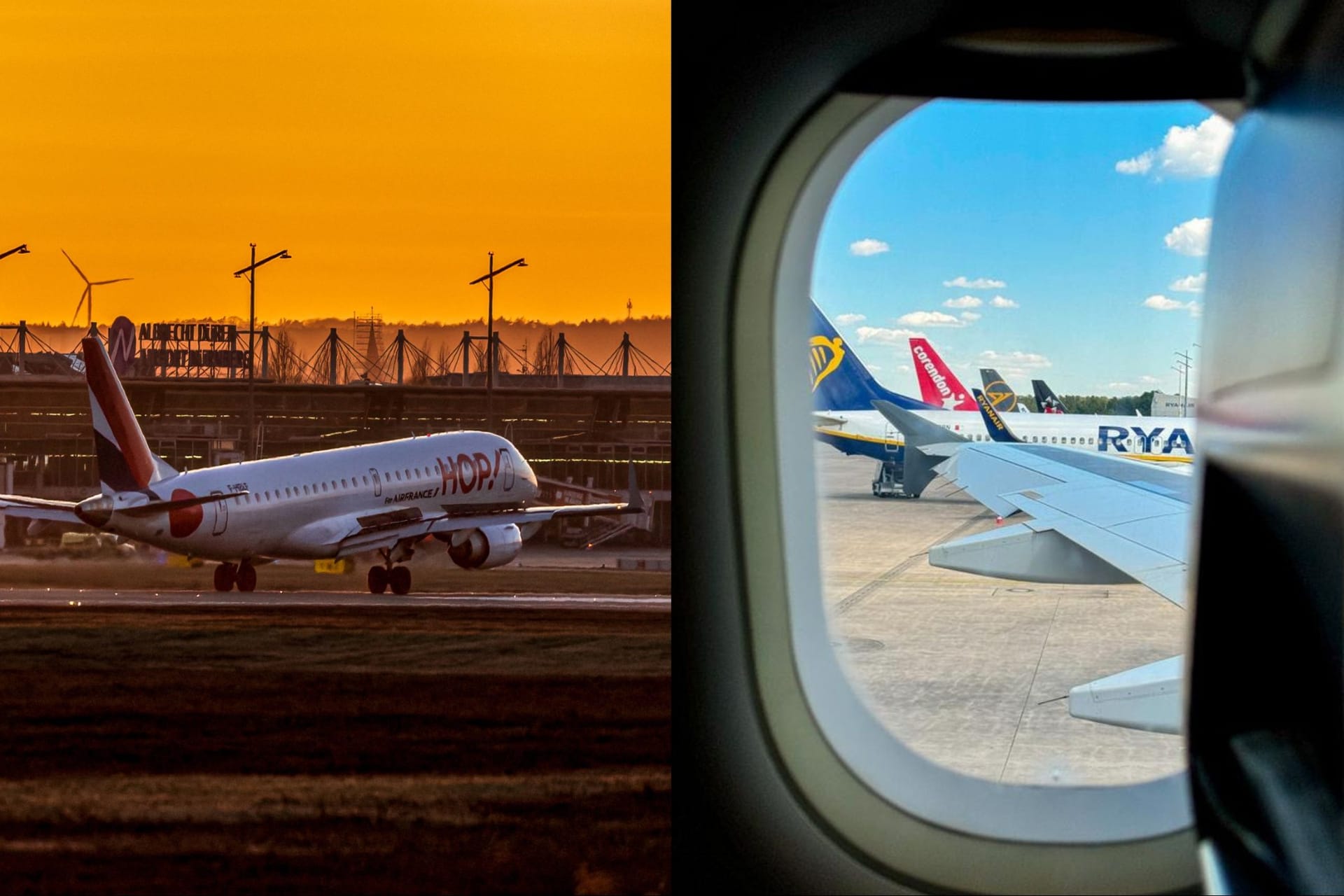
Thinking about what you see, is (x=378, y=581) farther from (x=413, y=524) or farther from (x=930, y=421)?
(x=930, y=421)

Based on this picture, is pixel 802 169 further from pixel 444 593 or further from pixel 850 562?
pixel 850 562

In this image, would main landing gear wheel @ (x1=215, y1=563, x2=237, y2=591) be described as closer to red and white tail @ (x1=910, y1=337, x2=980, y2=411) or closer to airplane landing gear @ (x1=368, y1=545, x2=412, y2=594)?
airplane landing gear @ (x1=368, y1=545, x2=412, y2=594)

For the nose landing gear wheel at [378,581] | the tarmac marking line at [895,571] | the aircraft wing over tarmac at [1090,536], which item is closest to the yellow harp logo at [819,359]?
the aircraft wing over tarmac at [1090,536]

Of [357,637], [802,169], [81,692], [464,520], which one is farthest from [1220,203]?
[464,520]

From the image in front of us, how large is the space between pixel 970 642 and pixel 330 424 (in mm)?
21434

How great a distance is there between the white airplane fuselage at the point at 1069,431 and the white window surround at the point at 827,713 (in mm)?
131

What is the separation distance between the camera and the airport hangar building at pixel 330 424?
3509 cm

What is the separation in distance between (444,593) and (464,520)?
1076 millimetres

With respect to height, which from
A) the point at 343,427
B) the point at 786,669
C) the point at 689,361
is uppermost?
the point at 343,427

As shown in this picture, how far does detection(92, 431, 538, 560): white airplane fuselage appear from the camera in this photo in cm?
1866

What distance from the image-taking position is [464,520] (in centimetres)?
1942

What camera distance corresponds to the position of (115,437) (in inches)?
794

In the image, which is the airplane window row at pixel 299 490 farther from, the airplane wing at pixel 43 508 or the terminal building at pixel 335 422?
the terminal building at pixel 335 422

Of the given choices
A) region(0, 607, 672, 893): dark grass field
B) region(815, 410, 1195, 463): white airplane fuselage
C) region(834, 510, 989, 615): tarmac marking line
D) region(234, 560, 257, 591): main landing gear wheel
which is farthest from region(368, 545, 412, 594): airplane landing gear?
region(0, 607, 672, 893): dark grass field
